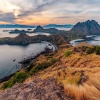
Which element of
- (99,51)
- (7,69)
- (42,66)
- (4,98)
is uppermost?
(4,98)

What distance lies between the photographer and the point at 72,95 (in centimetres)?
1230

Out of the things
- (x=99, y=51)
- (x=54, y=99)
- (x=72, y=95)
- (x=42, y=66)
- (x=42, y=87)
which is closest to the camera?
(x=54, y=99)

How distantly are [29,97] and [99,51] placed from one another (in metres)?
47.6

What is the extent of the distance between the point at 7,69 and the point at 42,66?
6259cm

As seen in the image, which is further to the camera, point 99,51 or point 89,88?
point 99,51

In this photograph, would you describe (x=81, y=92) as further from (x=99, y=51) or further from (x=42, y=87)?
(x=99, y=51)

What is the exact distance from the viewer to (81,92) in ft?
40.1

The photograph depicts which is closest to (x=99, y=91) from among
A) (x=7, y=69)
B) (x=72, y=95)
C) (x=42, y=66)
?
(x=72, y=95)

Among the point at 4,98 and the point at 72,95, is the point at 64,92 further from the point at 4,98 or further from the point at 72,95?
the point at 4,98

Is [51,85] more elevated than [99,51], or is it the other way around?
[51,85]

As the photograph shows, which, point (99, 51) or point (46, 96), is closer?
point (46, 96)

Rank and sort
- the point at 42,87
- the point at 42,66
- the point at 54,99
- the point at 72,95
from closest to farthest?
the point at 54,99
the point at 72,95
the point at 42,87
the point at 42,66

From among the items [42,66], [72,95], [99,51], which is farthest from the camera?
[42,66]

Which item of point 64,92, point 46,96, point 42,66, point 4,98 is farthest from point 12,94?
point 42,66
